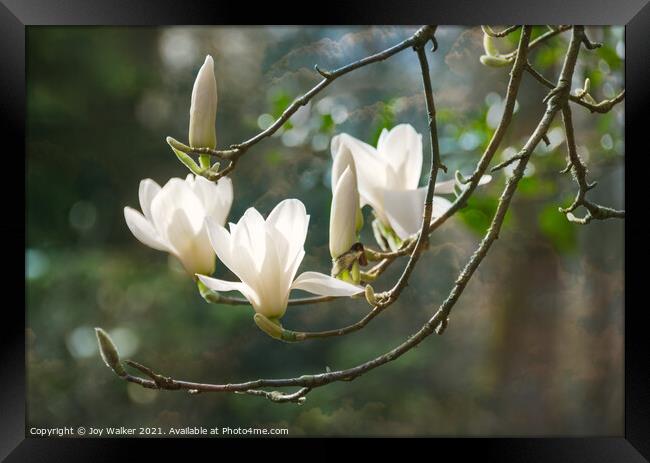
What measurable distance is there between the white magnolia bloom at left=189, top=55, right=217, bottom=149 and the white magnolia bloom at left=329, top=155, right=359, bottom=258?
0.39ft

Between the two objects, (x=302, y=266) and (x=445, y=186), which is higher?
(x=445, y=186)

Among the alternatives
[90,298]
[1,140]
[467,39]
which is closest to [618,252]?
[467,39]

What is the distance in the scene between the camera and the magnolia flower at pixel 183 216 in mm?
553

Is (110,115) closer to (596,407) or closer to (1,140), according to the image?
(1,140)

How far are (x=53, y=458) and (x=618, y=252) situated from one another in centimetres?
94

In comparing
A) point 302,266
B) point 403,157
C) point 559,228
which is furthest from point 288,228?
point 302,266

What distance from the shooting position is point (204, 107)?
54 cm

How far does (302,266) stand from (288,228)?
2.77 ft

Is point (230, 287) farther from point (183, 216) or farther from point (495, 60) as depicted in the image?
point (495, 60)

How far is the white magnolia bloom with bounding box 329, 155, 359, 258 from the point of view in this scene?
50 cm

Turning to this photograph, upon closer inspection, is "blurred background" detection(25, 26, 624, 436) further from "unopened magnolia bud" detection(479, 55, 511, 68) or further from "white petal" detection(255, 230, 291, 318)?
"white petal" detection(255, 230, 291, 318)

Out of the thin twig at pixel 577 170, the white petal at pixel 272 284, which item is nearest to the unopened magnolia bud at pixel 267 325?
the white petal at pixel 272 284

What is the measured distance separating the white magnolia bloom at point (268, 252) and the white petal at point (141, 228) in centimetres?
7
